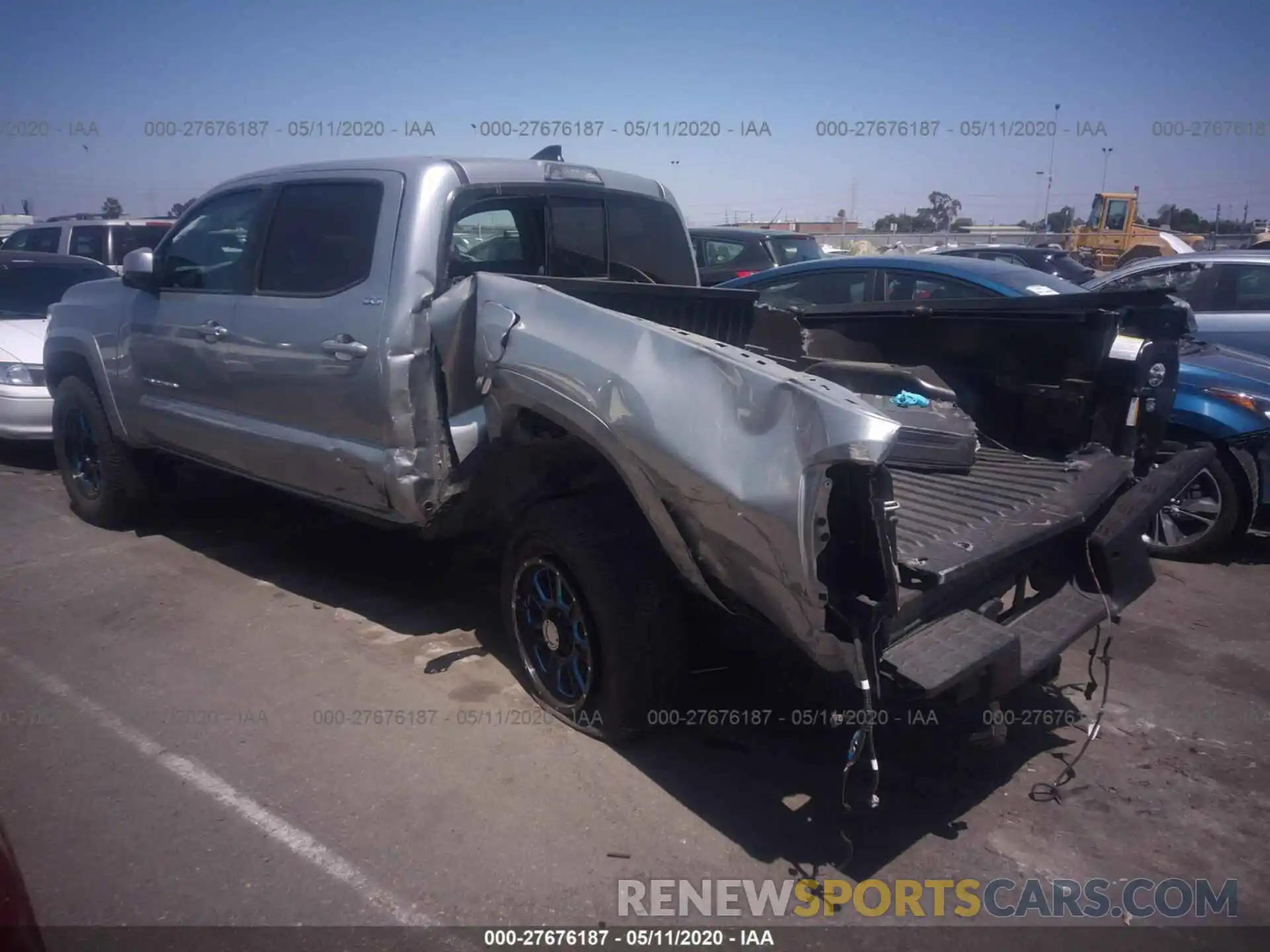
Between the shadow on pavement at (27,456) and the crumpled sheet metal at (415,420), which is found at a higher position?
the crumpled sheet metal at (415,420)

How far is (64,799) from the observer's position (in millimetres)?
3303

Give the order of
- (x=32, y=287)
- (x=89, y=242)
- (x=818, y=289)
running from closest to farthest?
1. (x=818, y=289)
2. (x=32, y=287)
3. (x=89, y=242)

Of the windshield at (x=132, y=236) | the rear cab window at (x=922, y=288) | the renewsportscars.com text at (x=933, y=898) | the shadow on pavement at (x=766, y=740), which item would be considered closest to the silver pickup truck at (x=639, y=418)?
the shadow on pavement at (x=766, y=740)

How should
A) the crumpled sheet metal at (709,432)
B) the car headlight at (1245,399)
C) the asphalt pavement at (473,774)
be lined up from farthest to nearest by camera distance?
the car headlight at (1245,399), the asphalt pavement at (473,774), the crumpled sheet metal at (709,432)

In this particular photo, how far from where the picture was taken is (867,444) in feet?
7.91

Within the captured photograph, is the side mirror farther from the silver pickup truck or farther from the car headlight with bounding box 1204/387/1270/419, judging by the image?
the car headlight with bounding box 1204/387/1270/419

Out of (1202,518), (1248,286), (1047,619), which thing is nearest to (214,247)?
(1047,619)

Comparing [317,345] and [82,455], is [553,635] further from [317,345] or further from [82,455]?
[82,455]

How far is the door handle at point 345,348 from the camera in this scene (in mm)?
4008

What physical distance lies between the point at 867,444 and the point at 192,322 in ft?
12.9

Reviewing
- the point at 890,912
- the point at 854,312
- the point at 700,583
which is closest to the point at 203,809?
the point at 700,583

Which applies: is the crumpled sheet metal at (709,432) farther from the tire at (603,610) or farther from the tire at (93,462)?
the tire at (93,462)

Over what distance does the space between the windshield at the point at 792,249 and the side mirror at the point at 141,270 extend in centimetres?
A: 839

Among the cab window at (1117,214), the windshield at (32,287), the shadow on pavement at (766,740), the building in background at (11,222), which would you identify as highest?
the cab window at (1117,214)
